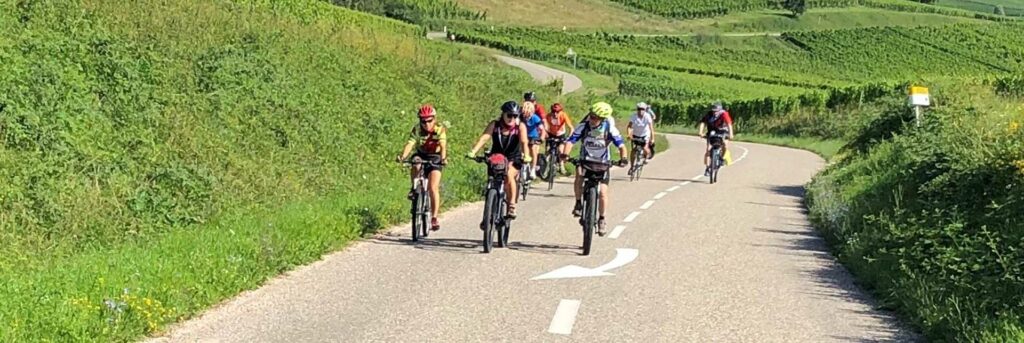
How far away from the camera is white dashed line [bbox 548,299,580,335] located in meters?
8.28

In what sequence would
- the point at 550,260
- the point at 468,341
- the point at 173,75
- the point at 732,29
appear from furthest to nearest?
the point at 732,29, the point at 173,75, the point at 550,260, the point at 468,341

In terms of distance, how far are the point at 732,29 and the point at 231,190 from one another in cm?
13279

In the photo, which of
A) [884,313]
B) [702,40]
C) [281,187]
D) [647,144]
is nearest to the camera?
[884,313]

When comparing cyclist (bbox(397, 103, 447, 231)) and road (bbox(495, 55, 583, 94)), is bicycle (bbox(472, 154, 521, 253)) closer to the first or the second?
cyclist (bbox(397, 103, 447, 231))

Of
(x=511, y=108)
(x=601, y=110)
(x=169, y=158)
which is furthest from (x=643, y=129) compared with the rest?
(x=169, y=158)

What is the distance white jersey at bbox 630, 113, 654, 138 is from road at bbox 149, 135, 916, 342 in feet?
23.5

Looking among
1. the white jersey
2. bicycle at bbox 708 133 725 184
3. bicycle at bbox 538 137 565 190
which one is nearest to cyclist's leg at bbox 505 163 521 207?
bicycle at bbox 538 137 565 190

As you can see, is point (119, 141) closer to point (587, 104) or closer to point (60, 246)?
point (60, 246)

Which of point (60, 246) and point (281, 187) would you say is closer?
point (60, 246)

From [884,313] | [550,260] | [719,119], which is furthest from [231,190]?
[719,119]

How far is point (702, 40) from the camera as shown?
124938 millimetres

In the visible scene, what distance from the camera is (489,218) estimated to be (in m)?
12.2

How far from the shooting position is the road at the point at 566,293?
8.21 m

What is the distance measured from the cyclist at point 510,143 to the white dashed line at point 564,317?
3456 mm
